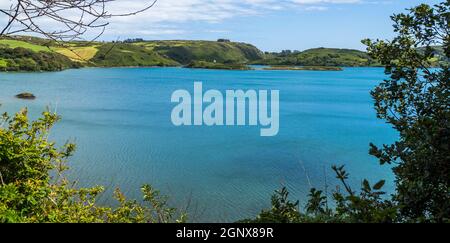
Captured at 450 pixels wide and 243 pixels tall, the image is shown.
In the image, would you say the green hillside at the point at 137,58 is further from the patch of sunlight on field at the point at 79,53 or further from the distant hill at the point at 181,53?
the patch of sunlight on field at the point at 79,53

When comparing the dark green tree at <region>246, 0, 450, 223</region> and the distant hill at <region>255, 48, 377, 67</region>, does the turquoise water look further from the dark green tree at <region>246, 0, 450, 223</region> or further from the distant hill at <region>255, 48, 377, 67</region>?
the distant hill at <region>255, 48, 377, 67</region>

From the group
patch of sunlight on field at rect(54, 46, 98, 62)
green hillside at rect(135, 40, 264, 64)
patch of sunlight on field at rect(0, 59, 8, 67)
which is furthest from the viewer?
green hillside at rect(135, 40, 264, 64)

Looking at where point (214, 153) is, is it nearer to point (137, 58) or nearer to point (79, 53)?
point (79, 53)

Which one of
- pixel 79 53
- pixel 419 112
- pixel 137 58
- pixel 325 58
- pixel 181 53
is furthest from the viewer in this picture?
pixel 181 53

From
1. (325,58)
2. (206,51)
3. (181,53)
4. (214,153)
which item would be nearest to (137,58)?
(181,53)

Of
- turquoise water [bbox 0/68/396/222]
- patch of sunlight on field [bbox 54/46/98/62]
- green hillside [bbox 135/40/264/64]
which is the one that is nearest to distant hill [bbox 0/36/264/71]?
green hillside [bbox 135/40/264/64]

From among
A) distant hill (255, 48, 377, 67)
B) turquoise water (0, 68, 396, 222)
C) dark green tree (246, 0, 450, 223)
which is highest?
distant hill (255, 48, 377, 67)

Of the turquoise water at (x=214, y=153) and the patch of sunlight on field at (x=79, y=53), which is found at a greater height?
the patch of sunlight on field at (x=79, y=53)

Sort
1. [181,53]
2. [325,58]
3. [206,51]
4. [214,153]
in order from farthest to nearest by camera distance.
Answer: [206,51] < [181,53] < [325,58] < [214,153]

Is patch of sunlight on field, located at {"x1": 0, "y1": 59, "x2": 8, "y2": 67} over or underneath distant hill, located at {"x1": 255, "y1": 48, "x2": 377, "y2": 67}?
underneath

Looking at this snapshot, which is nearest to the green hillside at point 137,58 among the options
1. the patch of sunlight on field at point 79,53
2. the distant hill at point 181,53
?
the distant hill at point 181,53

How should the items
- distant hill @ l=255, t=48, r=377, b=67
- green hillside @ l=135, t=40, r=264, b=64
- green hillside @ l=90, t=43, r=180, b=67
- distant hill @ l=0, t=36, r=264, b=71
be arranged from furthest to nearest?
green hillside @ l=135, t=40, r=264, b=64
distant hill @ l=0, t=36, r=264, b=71
green hillside @ l=90, t=43, r=180, b=67
distant hill @ l=255, t=48, r=377, b=67
